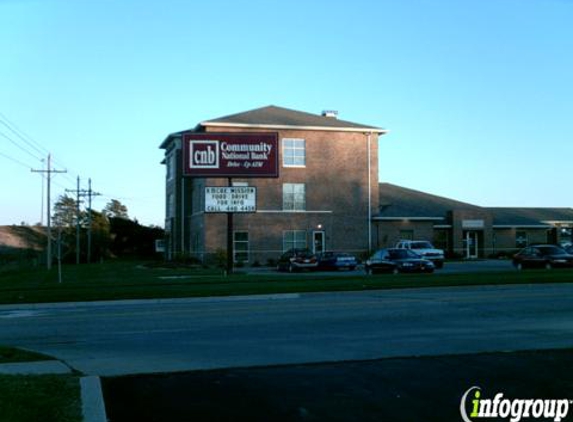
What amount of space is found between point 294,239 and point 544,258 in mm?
19011

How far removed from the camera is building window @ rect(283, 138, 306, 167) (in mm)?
50875

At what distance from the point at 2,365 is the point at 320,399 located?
15.0ft

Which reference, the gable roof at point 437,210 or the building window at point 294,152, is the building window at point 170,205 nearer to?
the building window at point 294,152

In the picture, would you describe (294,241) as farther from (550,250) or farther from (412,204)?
(550,250)

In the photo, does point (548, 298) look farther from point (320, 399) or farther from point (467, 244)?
point (467, 244)

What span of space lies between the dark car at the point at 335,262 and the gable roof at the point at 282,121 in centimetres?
1120

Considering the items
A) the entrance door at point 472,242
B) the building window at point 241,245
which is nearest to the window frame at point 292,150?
the building window at point 241,245

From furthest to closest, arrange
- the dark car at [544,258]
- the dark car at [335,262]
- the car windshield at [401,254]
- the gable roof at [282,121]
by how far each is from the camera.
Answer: the gable roof at [282,121] < the dark car at [335,262] < the dark car at [544,258] < the car windshield at [401,254]

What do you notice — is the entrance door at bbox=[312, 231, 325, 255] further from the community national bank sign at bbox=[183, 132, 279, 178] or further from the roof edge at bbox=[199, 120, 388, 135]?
the community national bank sign at bbox=[183, 132, 279, 178]

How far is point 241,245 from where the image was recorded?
1962 inches

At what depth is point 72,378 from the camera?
8492mm

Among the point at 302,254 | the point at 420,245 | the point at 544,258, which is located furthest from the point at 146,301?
the point at 420,245

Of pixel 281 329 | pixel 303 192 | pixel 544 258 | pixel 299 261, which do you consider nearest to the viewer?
pixel 281 329

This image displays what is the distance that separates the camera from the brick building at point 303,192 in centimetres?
4978
